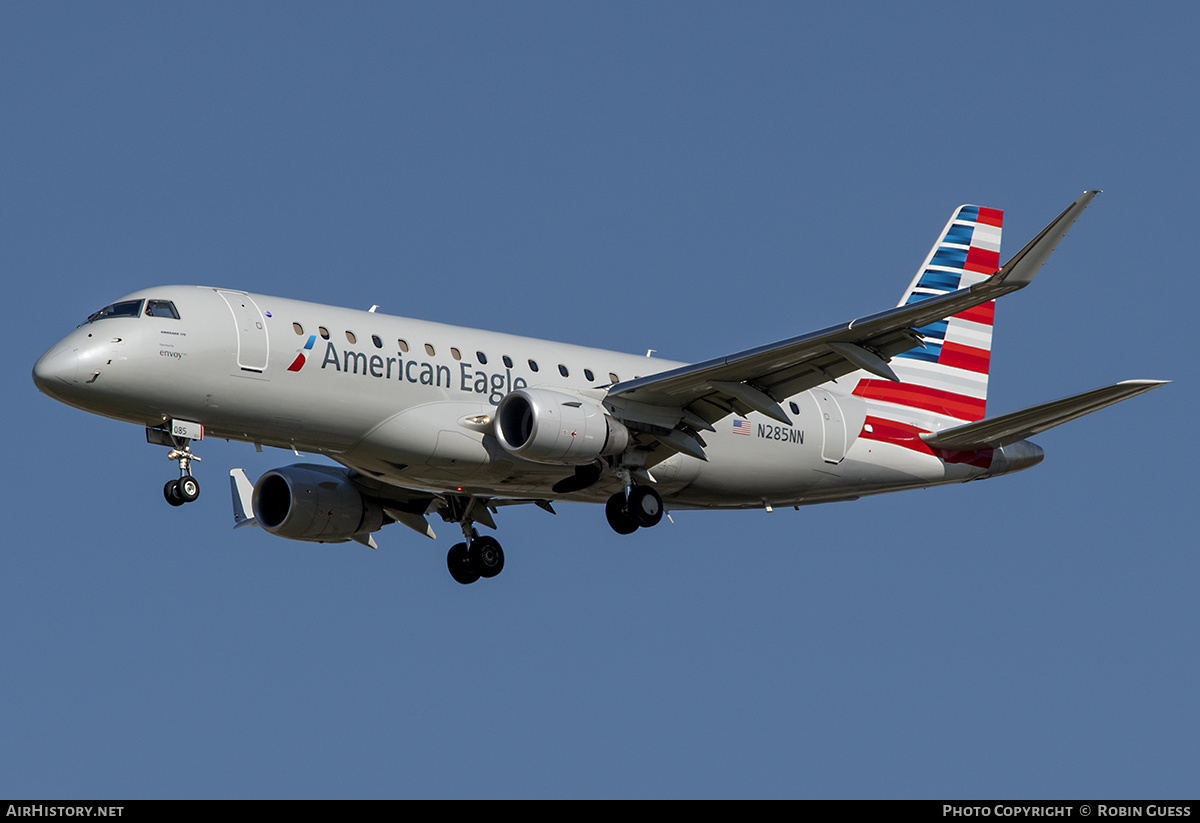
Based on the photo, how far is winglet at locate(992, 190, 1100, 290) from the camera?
26.7m

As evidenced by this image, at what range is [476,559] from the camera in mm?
37594

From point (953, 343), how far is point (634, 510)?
11.3 meters

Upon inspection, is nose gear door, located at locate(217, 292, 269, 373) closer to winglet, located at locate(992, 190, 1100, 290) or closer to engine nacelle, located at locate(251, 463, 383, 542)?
engine nacelle, located at locate(251, 463, 383, 542)

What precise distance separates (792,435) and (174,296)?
46.1 ft

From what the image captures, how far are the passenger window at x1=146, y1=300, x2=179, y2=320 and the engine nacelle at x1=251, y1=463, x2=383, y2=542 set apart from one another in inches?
287

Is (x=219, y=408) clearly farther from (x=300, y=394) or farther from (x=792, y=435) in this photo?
(x=792, y=435)

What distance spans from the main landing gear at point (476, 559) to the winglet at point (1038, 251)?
1488 centimetres

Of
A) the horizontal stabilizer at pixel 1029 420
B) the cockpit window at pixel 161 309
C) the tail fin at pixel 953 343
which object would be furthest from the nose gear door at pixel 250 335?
the horizontal stabilizer at pixel 1029 420

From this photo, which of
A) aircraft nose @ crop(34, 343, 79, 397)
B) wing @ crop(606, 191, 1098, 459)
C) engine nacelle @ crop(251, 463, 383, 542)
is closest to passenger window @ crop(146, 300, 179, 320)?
aircraft nose @ crop(34, 343, 79, 397)

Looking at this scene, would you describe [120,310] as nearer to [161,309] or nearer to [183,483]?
[161,309]

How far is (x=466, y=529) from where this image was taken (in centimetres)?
3791

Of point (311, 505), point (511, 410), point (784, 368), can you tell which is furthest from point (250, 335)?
point (784, 368)

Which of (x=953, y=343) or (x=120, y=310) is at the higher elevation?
(x=953, y=343)

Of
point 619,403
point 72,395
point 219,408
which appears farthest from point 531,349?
point 72,395
